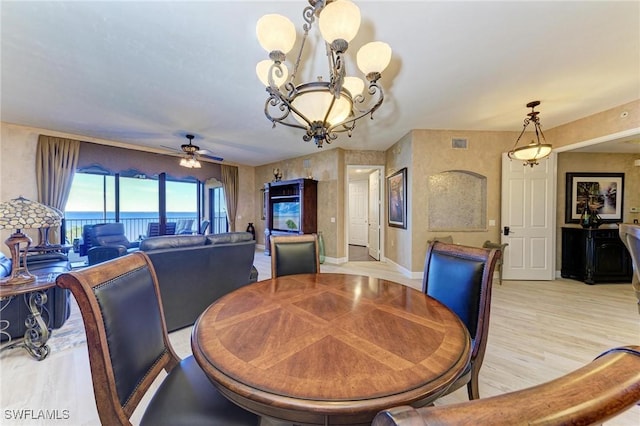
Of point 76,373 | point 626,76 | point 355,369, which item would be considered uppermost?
point 626,76

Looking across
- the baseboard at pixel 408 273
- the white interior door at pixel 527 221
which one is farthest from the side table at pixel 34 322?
the white interior door at pixel 527 221

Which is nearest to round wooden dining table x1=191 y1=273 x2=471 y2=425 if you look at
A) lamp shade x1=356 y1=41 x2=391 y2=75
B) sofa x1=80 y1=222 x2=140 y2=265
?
lamp shade x1=356 y1=41 x2=391 y2=75

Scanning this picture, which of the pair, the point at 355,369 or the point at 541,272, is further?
the point at 541,272

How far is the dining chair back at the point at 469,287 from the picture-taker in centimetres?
136

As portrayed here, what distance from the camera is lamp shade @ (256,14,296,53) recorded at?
4.59 ft

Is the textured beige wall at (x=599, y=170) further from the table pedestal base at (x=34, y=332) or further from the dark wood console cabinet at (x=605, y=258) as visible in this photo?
the table pedestal base at (x=34, y=332)

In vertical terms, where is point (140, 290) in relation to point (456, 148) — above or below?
below

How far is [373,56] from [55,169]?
5.74 meters

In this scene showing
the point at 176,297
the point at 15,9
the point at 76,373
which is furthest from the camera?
the point at 176,297

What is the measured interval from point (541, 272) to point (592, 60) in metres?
3.34

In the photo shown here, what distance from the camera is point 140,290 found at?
3.59 feet

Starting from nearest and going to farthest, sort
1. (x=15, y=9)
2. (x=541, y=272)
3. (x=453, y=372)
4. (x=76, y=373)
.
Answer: (x=453, y=372), (x=15, y=9), (x=76, y=373), (x=541, y=272)

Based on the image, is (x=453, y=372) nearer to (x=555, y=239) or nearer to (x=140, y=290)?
(x=140, y=290)

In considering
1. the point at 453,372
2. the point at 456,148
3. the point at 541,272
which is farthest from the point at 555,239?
the point at 453,372
